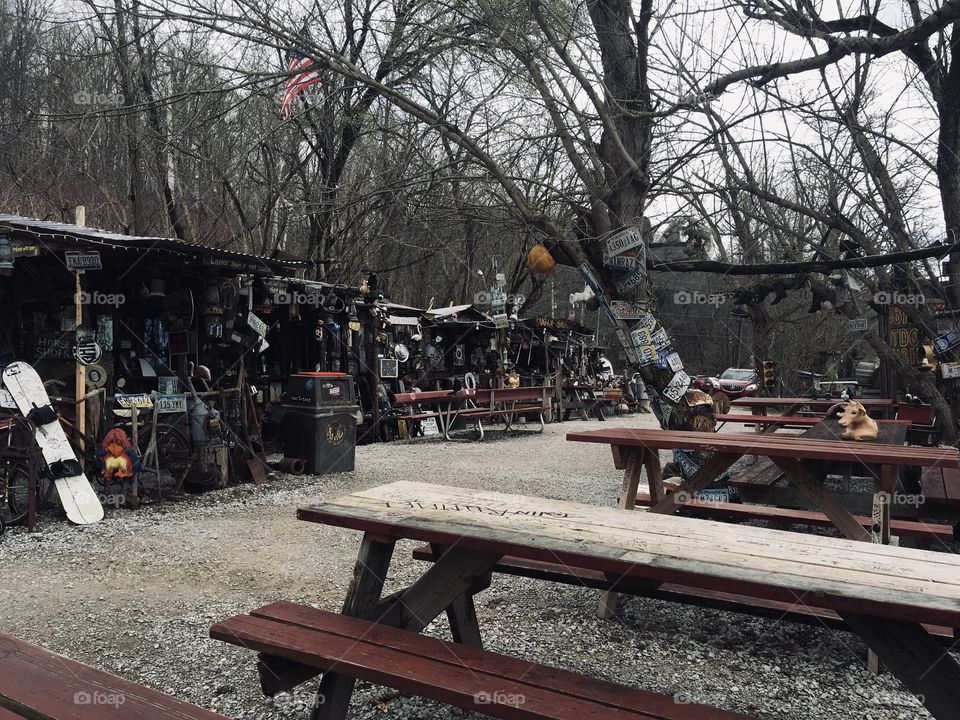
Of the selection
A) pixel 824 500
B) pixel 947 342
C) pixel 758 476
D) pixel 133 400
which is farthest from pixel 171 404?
pixel 947 342

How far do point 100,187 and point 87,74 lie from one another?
2.65 meters

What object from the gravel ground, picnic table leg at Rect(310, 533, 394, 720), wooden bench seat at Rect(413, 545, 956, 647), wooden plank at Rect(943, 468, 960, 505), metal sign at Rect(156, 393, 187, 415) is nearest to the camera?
picnic table leg at Rect(310, 533, 394, 720)

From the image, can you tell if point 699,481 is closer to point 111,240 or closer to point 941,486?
point 941,486

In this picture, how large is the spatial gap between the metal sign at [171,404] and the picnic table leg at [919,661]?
7073 millimetres

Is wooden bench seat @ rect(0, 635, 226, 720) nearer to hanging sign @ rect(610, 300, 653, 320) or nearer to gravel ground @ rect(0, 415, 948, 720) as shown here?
gravel ground @ rect(0, 415, 948, 720)

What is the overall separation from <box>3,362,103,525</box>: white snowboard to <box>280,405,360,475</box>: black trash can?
2.87 metres

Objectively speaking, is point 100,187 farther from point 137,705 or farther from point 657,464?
point 137,705

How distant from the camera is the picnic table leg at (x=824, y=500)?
13.5 ft

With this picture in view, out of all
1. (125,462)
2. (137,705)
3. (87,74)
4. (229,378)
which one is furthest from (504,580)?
(87,74)

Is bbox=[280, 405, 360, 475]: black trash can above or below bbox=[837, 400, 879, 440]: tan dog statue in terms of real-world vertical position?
below

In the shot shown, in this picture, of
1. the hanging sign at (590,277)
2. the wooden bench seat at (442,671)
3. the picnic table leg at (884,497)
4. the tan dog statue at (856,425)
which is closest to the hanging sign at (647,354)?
the hanging sign at (590,277)

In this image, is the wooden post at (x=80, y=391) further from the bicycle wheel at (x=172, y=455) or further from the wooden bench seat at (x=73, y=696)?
the wooden bench seat at (x=73, y=696)

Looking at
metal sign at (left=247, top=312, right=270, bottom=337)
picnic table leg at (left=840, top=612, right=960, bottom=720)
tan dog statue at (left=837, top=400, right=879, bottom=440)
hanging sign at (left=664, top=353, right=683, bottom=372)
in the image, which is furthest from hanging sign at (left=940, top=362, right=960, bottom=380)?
metal sign at (left=247, top=312, right=270, bottom=337)

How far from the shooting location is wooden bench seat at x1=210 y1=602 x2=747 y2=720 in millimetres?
2189
